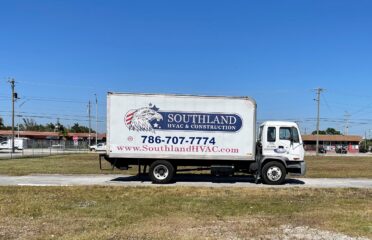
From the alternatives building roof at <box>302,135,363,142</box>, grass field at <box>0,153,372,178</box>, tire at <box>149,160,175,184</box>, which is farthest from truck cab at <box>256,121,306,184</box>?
building roof at <box>302,135,363,142</box>

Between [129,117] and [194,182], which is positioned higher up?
[129,117]

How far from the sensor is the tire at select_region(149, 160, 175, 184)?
2012 centimetres

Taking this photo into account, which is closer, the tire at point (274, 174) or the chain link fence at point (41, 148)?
the tire at point (274, 174)

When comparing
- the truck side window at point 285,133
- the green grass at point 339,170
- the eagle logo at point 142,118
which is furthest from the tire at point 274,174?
the green grass at point 339,170

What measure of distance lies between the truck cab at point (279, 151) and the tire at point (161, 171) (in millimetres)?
3565

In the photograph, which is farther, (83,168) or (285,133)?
(83,168)

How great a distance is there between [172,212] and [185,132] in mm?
8363

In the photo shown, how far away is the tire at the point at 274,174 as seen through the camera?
2009cm

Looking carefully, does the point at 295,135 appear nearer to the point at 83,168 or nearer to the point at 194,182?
the point at 194,182

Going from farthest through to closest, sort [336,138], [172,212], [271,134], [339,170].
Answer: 1. [336,138]
2. [339,170]
3. [271,134]
4. [172,212]

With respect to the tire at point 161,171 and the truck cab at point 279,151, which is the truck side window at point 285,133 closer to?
the truck cab at point 279,151

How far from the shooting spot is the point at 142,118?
20.1 metres

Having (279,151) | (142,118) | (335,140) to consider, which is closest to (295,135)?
(279,151)

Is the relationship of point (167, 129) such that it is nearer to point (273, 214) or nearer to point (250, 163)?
point (250, 163)
